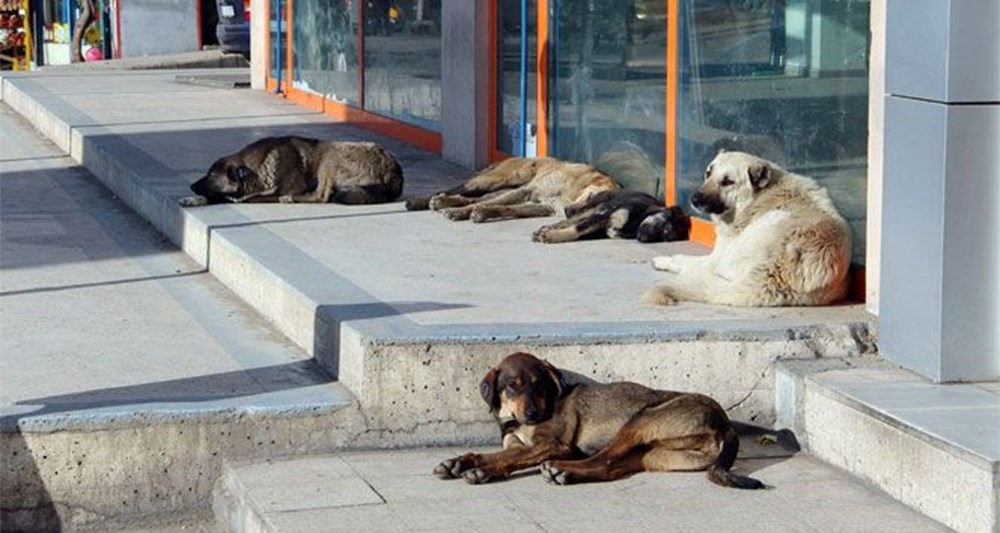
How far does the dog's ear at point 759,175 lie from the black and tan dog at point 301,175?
11.9 feet

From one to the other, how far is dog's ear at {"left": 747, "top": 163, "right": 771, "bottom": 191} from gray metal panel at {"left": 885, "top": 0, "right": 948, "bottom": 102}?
3.52ft

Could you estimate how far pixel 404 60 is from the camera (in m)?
15.5

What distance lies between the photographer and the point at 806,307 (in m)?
7.96

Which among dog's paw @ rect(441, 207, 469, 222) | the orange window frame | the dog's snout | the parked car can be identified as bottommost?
dog's paw @ rect(441, 207, 469, 222)

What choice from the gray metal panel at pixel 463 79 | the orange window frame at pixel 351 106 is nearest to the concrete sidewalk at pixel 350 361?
the gray metal panel at pixel 463 79

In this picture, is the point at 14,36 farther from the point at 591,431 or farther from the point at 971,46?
the point at 971,46

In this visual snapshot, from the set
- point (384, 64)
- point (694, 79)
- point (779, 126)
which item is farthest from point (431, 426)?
point (384, 64)

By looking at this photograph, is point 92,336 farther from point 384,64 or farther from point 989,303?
point 384,64

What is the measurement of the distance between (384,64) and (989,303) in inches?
384

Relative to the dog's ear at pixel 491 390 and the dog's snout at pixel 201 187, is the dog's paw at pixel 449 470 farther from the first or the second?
the dog's snout at pixel 201 187

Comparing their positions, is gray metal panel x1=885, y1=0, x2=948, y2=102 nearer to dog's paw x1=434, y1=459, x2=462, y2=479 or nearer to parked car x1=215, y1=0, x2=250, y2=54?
dog's paw x1=434, y1=459, x2=462, y2=479

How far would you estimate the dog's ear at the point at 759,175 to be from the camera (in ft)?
27.3

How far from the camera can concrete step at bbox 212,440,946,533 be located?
6.10 meters

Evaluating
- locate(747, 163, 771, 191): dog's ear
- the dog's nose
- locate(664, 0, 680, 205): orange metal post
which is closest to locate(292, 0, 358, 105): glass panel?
locate(664, 0, 680, 205): orange metal post
